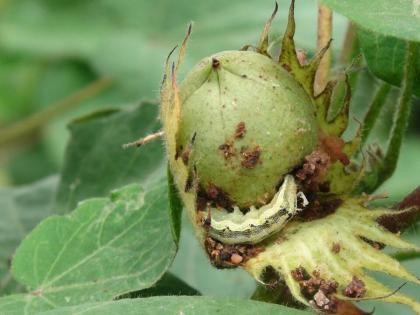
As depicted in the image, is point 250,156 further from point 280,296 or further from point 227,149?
point 280,296

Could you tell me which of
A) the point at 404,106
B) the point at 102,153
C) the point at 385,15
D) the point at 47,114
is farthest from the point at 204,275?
the point at 47,114

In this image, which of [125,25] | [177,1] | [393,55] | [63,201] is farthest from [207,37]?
[393,55]

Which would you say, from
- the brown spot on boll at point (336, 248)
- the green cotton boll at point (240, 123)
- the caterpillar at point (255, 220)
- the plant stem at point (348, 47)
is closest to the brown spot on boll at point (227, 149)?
the green cotton boll at point (240, 123)

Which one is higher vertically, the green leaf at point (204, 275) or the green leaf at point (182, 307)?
the green leaf at point (182, 307)

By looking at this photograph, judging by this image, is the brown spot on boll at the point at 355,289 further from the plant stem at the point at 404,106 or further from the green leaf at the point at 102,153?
the green leaf at the point at 102,153

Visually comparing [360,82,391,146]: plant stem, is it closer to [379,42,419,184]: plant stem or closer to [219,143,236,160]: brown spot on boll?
[379,42,419,184]: plant stem

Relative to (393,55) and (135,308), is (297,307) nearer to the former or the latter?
(135,308)

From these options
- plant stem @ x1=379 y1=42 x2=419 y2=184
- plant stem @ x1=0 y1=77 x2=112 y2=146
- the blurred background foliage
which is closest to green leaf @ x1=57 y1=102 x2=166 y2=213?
plant stem @ x1=379 y1=42 x2=419 y2=184
